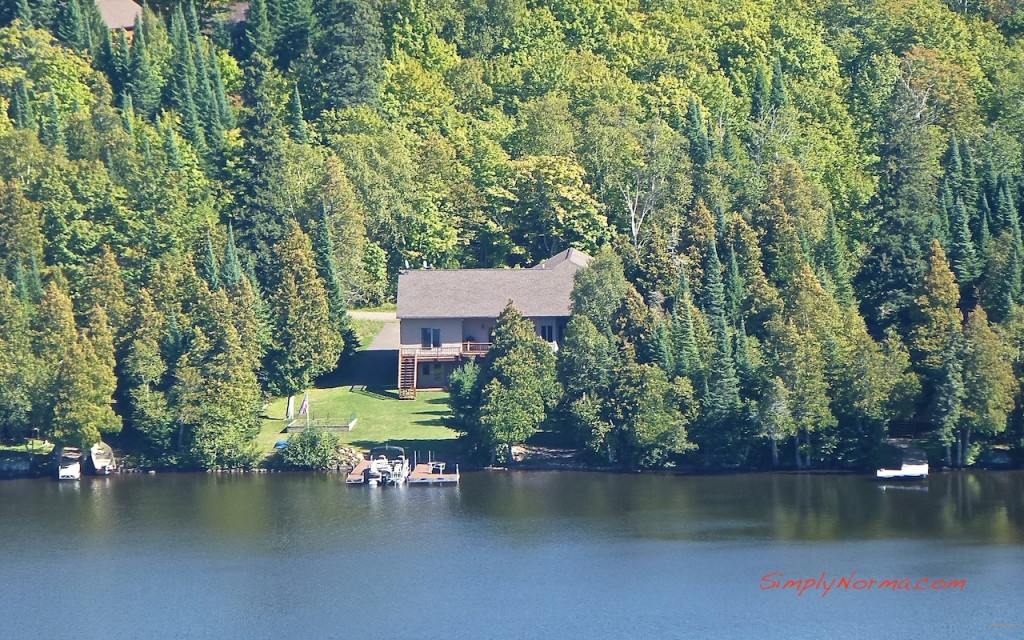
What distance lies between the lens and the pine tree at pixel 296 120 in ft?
451

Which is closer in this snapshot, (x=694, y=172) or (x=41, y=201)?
(x=41, y=201)

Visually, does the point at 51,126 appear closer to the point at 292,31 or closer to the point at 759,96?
the point at 292,31

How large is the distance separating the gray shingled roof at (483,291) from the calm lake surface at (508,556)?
17211 millimetres

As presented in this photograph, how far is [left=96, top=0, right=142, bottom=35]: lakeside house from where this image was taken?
153 meters

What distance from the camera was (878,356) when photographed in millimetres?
101750

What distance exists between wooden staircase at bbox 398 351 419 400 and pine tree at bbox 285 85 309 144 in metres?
26.8

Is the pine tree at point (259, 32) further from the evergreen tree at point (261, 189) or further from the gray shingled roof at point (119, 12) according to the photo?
the evergreen tree at point (261, 189)

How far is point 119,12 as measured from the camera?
155875 mm

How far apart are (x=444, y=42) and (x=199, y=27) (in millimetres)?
20828

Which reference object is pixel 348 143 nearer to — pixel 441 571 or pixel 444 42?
pixel 444 42

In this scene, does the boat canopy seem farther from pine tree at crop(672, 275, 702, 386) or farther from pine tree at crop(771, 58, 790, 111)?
pine tree at crop(771, 58, 790, 111)

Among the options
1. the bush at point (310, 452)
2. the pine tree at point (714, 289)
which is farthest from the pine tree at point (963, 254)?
the bush at point (310, 452)

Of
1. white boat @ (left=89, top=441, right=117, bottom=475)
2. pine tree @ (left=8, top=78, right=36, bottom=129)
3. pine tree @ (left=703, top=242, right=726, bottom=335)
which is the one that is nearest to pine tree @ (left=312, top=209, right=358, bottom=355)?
white boat @ (left=89, top=441, right=117, bottom=475)

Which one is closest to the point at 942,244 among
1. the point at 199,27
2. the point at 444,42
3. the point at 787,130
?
the point at 787,130
